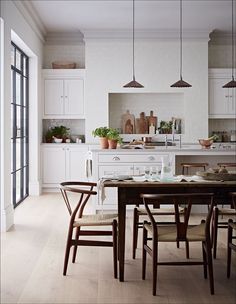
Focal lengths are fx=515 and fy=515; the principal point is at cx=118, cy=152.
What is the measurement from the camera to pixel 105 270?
448 centimetres

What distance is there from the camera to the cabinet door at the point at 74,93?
32.9 ft

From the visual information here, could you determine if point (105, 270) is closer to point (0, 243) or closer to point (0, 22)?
point (0, 243)

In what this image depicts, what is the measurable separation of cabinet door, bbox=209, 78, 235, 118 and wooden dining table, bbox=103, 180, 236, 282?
232 inches

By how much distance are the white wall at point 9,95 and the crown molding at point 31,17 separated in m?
0.07

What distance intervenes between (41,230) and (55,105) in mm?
4293

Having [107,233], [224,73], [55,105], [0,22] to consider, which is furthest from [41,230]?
[224,73]

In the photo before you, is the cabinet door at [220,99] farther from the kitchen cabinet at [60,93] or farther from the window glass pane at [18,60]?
the window glass pane at [18,60]

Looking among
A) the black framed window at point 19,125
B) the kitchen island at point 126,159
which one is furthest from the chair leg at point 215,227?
the black framed window at point 19,125

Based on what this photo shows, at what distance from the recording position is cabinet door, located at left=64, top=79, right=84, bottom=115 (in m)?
10.0

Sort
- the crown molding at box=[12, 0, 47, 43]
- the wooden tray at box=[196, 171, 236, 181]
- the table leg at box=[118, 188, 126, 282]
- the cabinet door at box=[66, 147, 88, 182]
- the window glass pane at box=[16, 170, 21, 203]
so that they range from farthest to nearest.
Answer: the cabinet door at box=[66, 147, 88, 182] → the window glass pane at box=[16, 170, 21, 203] → the crown molding at box=[12, 0, 47, 43] → the wooden tray at box=[196, 171, 236, 181] → the table leg at box=[118, 188, 126, 282]

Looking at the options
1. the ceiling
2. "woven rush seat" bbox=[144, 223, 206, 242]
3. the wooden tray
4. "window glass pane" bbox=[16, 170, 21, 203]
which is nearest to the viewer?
"woven rush seat" bbox=[144, 223, 206, 242]

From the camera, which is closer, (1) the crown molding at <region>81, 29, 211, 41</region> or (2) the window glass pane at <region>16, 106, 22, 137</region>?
(2) the window glass pane at <region>16, 106, 22, 137</region>

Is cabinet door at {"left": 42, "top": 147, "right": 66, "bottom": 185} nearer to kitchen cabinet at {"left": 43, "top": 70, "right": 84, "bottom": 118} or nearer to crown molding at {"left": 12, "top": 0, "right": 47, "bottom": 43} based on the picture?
kitchen cabinet at {"left": 43, "top": 70, "right": 84, "bottom": 118}

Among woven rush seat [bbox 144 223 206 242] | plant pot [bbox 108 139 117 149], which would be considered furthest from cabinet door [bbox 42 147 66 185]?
woven rush seat [bbox 144 223 206 242]
